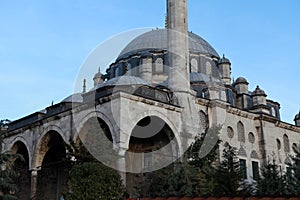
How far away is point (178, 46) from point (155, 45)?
7850mm

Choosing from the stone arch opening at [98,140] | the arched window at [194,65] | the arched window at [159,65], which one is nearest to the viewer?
the stone arch opening at [98,140]

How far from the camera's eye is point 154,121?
1775 centimetres

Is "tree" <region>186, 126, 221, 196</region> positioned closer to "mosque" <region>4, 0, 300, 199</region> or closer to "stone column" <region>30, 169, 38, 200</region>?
"mosque" <region>4, 0, 300, 199</region>

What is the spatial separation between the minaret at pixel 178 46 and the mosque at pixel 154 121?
0.13 feet

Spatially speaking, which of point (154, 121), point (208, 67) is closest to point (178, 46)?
point (154, 121)

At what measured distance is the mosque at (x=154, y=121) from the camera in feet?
52.9

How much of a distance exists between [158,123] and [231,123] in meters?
4.92

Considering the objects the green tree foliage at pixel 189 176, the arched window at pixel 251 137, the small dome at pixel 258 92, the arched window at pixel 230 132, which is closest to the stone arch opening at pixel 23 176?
the green tree foliage at pixel 189 176

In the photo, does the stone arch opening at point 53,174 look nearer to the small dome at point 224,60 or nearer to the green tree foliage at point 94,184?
the green tree foliage at point 94,184

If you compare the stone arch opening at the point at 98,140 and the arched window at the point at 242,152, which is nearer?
the stone arch opening at the point at 98,140

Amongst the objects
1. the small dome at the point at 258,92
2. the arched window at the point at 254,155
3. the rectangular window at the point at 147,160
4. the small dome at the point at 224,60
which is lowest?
the rectangular window at the point at 147,160

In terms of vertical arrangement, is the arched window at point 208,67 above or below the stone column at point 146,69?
above

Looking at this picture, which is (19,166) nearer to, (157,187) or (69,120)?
(69,120)

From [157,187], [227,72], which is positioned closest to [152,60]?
[227,72]
